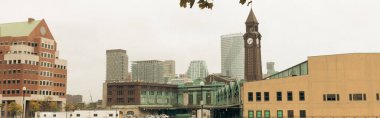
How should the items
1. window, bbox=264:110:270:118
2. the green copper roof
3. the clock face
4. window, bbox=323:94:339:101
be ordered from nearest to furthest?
window, bbox=323:94:339:101 → window, bbox=264:110:270:118 → the green copper roof → the clock face

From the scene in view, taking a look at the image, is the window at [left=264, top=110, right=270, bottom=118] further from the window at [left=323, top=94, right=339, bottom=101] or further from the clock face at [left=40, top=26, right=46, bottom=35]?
the clock face at [left=40, top=26, right=46, bottom=35]

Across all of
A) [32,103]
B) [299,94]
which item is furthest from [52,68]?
[299,94]

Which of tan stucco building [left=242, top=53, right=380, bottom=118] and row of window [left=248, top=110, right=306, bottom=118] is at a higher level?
tan stucco building [left=242, top=53, right=380, bottom=118]

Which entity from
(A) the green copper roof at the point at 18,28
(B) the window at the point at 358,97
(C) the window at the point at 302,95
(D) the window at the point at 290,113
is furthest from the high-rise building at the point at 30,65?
(B) the window at the point at 358,97

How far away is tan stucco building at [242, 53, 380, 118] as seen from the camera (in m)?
72.8

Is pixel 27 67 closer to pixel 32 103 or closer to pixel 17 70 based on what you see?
pixel 17 70

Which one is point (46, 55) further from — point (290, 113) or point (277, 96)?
point (290, 113)

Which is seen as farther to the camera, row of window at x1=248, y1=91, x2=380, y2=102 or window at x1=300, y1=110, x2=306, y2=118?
window at x1=300, y1=110, x2=306, y2=118

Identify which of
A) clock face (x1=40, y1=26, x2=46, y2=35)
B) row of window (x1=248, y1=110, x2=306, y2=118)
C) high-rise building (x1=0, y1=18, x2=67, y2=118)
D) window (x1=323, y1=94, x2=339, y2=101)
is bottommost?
row of window (x1=248, y1=110, x2=306, y2=118)

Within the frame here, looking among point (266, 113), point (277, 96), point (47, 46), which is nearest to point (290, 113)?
point (277, 96)

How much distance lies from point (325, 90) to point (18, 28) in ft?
343

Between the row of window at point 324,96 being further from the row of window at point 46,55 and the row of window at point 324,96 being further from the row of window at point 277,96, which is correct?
the row of window at point 46,55

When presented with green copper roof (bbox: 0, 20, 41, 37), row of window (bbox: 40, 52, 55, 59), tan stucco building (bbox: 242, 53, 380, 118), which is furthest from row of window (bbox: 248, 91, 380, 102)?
green copper roof (bbox: 0, 20, 41, 37)

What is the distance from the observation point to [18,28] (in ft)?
477
